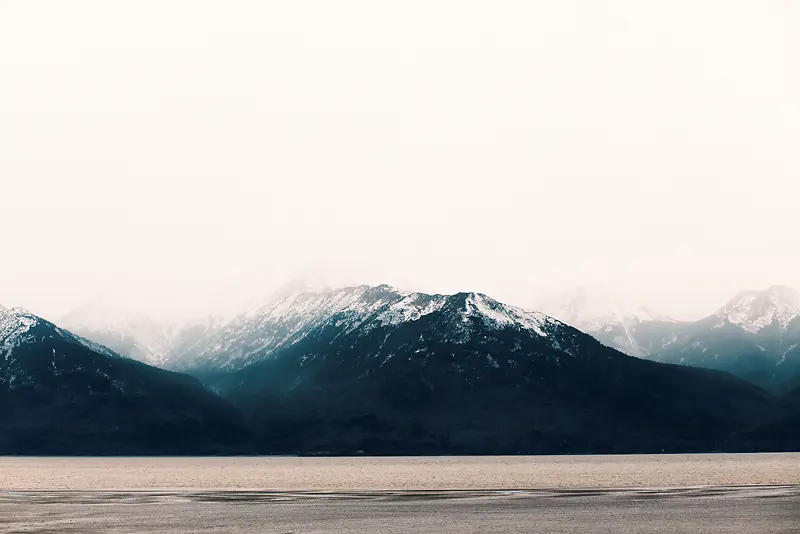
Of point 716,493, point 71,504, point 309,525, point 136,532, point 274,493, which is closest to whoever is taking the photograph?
point 136,532

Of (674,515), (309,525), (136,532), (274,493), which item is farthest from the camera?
(274,493)

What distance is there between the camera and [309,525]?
103 m

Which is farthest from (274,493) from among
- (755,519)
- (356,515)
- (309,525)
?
(755,519)

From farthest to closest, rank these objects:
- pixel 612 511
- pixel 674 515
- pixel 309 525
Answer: pixel 612 511
pixel 674 515
pixel 309 525

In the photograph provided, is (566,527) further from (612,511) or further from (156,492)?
(156,492)

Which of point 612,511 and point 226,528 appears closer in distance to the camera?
point 226,528

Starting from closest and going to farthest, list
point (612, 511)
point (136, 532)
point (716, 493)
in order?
point (136, 532) < point (612, 511) < point (716, 493)

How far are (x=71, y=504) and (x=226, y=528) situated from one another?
42208 mm

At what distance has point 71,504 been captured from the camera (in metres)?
136

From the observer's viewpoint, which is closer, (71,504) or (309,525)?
(309,525)

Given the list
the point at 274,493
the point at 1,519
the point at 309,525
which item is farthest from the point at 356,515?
the point at 274,493

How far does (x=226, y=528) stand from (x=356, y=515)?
19355 mm

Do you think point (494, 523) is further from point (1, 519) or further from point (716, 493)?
point (716, 493)

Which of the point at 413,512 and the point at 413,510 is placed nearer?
the point at 413,512
